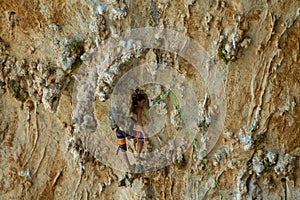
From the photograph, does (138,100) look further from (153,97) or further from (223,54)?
(223,54)

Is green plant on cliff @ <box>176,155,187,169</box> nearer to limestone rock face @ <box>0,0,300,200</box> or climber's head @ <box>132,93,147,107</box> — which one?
limestone rock face @ <box>0,0,300,200</box>

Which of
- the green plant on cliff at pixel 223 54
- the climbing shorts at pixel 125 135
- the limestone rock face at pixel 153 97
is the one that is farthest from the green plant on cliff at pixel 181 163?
the green plant on cliff at pixel 223 54

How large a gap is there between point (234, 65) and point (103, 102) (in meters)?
1.91

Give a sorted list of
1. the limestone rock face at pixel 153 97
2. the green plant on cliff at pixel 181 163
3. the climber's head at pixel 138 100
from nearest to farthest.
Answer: the limestone rock face at pixel 153 97, the climber's head at pixel 138 100, the green plant on cliff at pixel 181 163

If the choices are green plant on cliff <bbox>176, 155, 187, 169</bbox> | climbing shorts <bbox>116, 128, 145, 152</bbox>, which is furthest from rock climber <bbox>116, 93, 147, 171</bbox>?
green plant on cliff <bbox>176, 155, 187, 169</bbox>

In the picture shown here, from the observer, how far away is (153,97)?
5148mm

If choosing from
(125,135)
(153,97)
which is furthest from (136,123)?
(153,97)

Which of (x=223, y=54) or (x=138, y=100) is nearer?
(x=223, y=54)

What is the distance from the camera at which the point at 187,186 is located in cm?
543

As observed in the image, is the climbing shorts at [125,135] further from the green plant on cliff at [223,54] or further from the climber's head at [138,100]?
the green plant on cliff at [223,54]

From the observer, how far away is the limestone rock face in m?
4.91

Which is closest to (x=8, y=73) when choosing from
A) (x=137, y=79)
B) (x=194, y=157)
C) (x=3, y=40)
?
(x=3, y=40)

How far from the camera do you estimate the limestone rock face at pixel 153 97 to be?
16.1ft

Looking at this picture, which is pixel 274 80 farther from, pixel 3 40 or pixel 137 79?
pixel 3 40
